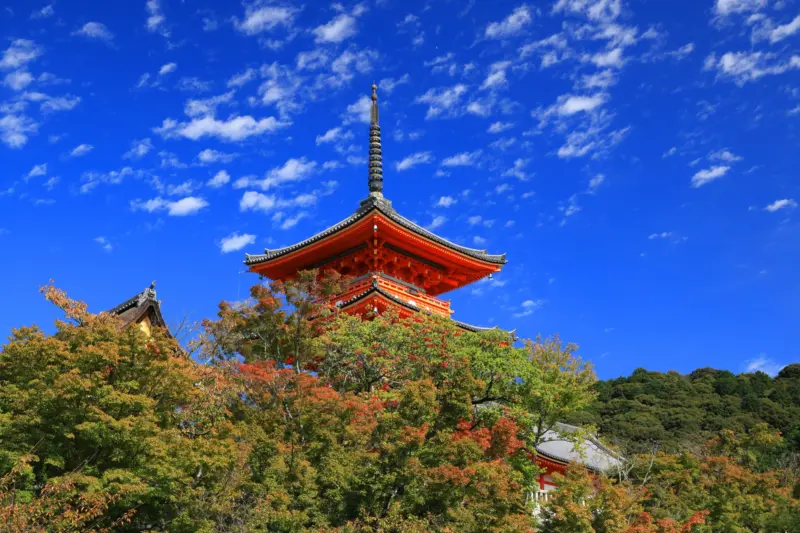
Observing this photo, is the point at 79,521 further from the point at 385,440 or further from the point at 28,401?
the point at 385,440

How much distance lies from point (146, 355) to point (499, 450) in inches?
306

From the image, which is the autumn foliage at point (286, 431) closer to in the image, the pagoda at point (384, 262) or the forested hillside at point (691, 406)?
the pagoda at point (384, 262)

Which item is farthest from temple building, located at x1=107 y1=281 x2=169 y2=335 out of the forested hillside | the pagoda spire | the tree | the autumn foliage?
the forested hillside

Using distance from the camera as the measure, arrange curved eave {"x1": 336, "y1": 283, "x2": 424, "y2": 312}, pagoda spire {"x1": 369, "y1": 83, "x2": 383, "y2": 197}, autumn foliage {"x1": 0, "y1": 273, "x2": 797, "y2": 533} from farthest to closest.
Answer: pagoda spire {"x1": 369, "y1": 83, "x2": 383, "y2": 197}, curved eave {"x1": 336, "y1": 283, "x2": 424, "y2": 312}, autumn foliage {"x1": 0, "y1": 273, "x2": 797, "y2": 533}

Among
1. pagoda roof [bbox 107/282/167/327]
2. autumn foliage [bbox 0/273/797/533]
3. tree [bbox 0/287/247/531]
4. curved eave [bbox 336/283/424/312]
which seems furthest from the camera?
curved eave [bbox 336/283/424/312]

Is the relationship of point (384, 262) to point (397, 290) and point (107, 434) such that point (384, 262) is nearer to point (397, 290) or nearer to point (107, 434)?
point (397, 290)

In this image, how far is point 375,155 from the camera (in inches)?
1310

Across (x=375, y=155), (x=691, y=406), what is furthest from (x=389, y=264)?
(x=691, y=406)

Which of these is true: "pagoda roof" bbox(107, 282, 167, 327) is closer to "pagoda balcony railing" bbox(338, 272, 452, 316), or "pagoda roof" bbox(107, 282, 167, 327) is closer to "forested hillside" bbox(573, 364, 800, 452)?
"pagoda balcony railing" bbox(338, 272, 452, 316)

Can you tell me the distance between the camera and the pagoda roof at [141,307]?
21.5m

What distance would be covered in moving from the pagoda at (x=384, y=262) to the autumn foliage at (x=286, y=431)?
489cm

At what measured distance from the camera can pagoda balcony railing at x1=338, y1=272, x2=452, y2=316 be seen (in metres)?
27.3

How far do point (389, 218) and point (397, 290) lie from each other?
2632 mm

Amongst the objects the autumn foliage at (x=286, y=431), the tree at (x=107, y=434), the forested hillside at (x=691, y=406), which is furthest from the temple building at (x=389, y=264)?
the forested hillside at (x=691, y=406)
